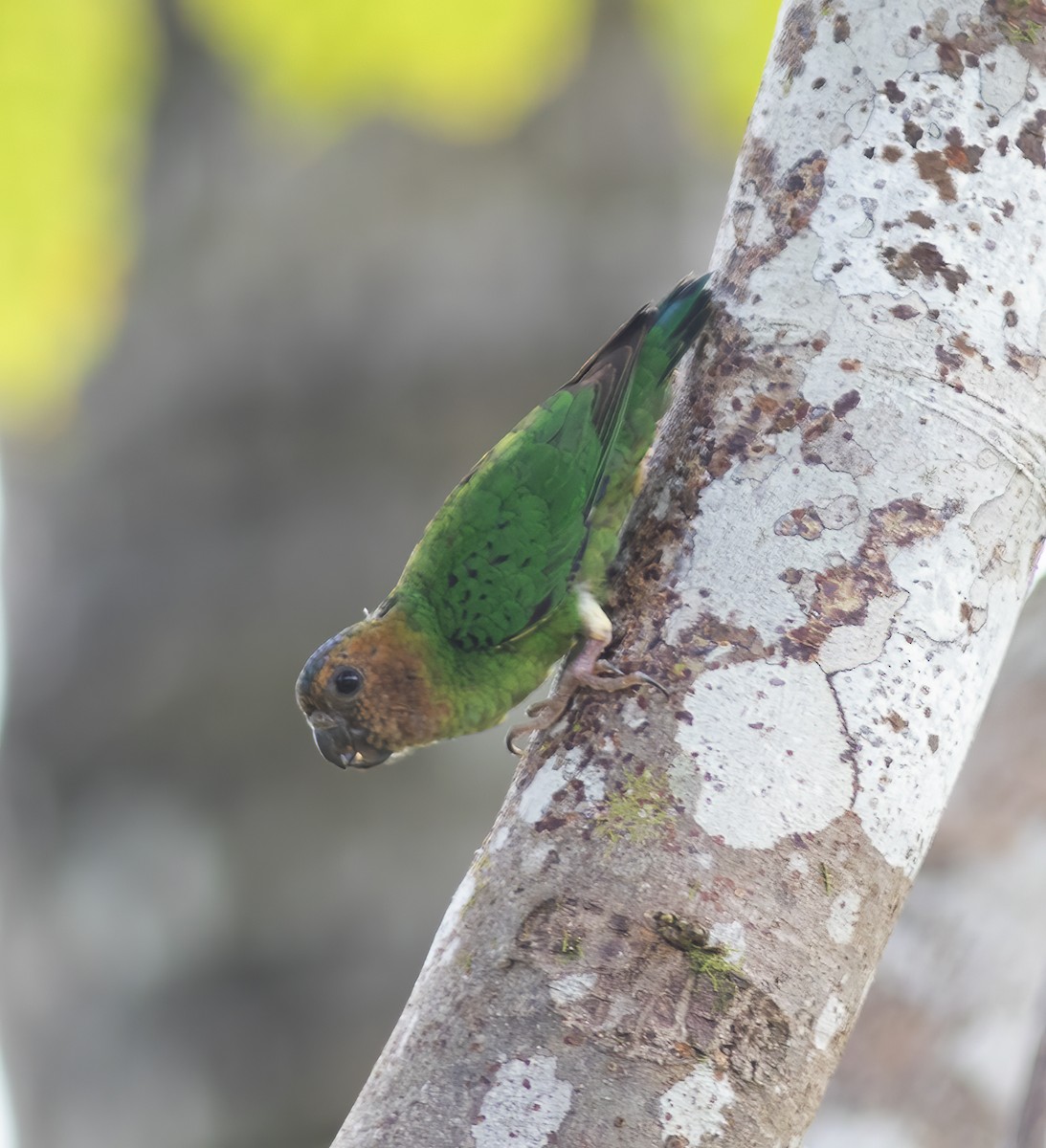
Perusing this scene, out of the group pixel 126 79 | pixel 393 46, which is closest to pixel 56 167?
pixel 126 79

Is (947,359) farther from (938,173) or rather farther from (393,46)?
(393,46)

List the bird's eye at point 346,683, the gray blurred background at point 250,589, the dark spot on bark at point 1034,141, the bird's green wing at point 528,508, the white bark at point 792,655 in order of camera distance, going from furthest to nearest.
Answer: the gray blurred background at point 250,589, the bird's green wing at point 528,508, the bird's eye at point 346,683, the dark spot on bark at point 1034,141, the white bark at point 792,655

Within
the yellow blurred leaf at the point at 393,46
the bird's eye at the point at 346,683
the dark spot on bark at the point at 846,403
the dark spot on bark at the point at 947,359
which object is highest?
the yellow blurred leaf at the point at 393,46

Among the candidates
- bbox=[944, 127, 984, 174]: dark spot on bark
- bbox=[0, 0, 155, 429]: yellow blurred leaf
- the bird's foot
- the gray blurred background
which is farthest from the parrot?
the gray blurred background

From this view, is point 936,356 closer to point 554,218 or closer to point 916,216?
point 916,216

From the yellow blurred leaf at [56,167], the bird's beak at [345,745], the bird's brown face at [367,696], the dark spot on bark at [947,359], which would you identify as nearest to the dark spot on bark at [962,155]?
the dark spot on bark at [947,359]

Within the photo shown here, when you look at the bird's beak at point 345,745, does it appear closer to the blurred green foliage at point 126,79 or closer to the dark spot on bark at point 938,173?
the blurred green foliage at point 126,79

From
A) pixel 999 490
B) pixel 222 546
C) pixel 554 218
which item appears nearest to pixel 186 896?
pixel 222 546
